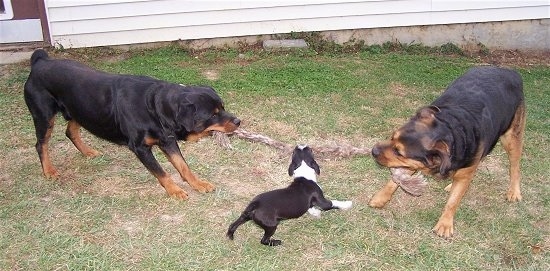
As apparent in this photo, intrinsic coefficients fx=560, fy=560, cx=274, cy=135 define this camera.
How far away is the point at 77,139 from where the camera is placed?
513 centimetres

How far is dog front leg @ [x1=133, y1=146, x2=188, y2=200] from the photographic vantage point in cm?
437

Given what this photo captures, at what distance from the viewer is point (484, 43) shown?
8.77m

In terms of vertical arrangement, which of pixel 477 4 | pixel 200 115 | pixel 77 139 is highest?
pixel 477 4

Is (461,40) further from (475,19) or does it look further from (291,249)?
(291,249)

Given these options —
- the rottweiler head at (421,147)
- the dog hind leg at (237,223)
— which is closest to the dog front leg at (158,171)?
the dog hind leg at (237,223)

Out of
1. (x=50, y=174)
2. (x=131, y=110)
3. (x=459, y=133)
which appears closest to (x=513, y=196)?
(x=459, y=133)

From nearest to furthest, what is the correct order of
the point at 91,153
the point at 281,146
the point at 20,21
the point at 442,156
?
the point at 442,156, the point at 91,153, the point at 281,146, the point at 20,21

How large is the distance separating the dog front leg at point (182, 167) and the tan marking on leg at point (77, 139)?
1014 millimetres

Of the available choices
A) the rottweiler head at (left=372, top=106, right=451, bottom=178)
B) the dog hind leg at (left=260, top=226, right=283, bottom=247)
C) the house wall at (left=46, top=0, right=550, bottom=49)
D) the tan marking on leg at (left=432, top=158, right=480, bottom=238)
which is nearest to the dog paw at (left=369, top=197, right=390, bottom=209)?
the tan marking on leg at (left=432, top=158, right=480, bottom=238)

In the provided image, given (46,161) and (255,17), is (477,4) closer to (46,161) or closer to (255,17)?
(255,17)

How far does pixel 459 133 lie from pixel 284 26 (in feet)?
16.5

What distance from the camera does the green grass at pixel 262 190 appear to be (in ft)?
12.7

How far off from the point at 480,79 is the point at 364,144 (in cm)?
152

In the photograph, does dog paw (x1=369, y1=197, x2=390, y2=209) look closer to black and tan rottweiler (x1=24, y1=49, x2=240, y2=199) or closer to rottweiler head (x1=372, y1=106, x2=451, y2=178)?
rottweiler head (x1=372, y1=106, x2=451, y2=178)
